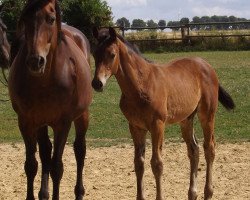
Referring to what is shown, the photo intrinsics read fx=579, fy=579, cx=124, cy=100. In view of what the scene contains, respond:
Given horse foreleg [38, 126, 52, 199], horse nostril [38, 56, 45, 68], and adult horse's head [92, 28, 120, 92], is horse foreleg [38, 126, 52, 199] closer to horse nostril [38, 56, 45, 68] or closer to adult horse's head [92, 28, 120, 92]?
adult horse's head [92, 28, 120, 92]

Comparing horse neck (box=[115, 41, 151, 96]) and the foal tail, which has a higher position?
horse neck (box=[115, 41, 151, 96])

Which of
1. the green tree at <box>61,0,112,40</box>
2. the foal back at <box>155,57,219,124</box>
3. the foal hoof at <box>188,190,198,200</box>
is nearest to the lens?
the foal back at <box>155,57,219,124</box>

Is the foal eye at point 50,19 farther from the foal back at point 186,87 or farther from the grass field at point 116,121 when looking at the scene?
the grass field at point 116,121

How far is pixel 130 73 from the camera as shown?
514cm

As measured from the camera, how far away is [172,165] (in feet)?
24.6

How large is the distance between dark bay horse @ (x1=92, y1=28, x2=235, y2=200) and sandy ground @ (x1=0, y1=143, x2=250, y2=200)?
2.27 ft

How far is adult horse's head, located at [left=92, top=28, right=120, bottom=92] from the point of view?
15.8 feet

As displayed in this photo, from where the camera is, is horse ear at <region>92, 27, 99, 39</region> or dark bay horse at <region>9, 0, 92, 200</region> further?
horse ear at <region>92, 27, 99, 39</region>

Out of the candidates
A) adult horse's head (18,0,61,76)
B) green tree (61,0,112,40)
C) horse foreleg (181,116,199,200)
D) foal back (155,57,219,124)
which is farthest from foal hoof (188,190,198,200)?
green tree (61,0,112,40)

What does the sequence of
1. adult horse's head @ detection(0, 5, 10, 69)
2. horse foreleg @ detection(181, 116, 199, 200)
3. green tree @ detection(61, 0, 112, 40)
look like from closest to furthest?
horse foreleg @ detection(181, 116, 199, 200) → adult horse's head @ detection(0, 5, 10, 69) → green tree @ detection(61, 0, 112, 40)

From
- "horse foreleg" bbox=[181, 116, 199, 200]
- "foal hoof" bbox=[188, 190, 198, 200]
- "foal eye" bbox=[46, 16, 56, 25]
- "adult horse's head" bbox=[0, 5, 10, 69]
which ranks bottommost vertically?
"foal hoof" bbox=[188, 190, 198, 200]

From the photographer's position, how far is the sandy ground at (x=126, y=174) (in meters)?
6.29

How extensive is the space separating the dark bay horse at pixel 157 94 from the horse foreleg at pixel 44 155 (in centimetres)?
85

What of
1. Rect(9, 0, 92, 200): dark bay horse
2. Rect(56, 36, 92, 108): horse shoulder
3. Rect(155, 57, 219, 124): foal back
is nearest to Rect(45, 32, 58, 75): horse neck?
Rect(9, 0, 92, 200): dark bay horse
